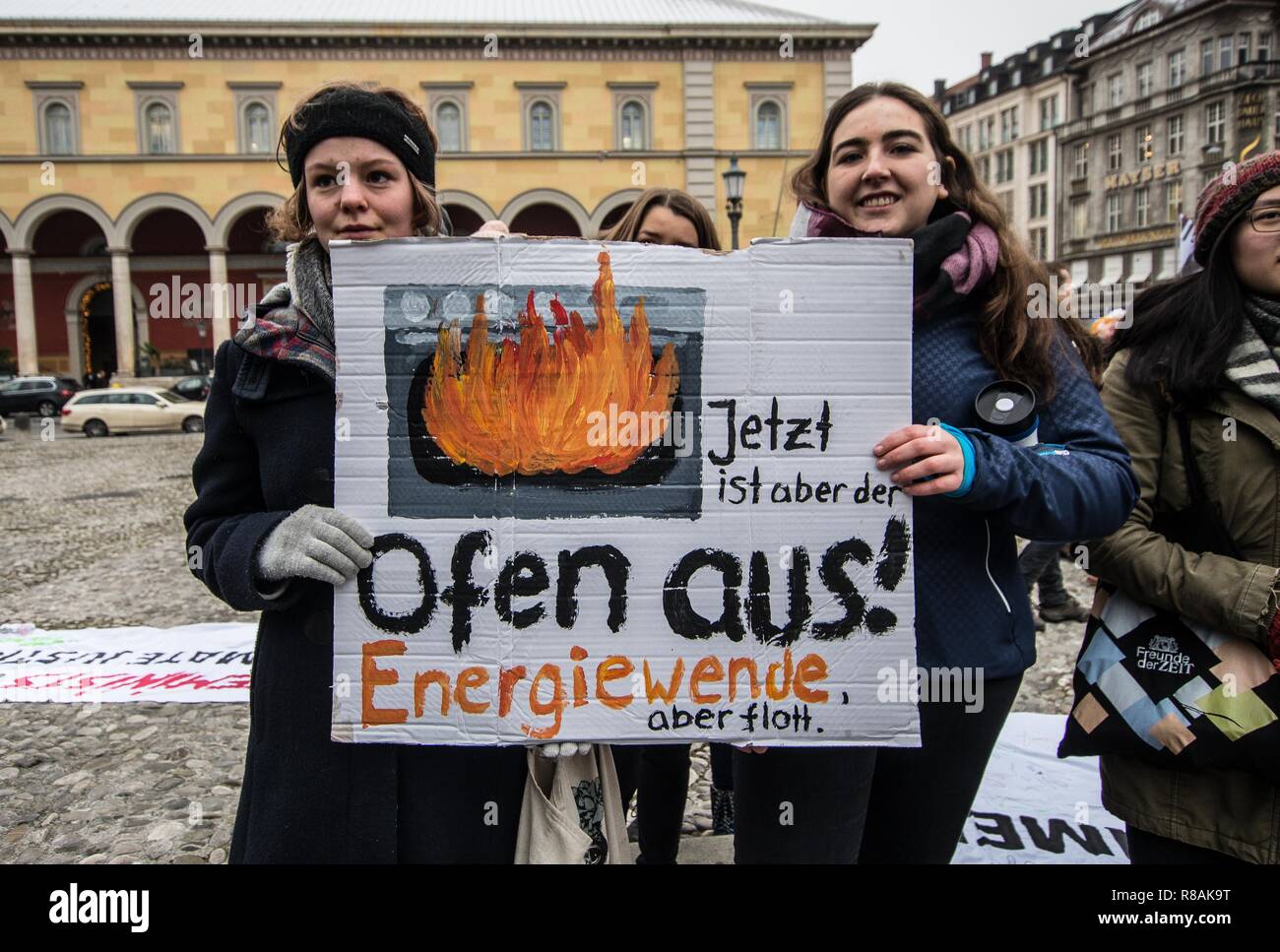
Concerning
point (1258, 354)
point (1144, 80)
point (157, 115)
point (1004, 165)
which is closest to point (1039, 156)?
point (1004, 165)

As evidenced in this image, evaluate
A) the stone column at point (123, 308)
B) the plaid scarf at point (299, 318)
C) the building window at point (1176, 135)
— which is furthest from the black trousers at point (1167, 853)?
the building window at point (1176, 135)

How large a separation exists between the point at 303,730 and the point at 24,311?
1328 inches

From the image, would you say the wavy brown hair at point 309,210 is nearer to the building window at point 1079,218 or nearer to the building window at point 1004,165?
the building window at point 1079,218

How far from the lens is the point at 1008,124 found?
2231 inches

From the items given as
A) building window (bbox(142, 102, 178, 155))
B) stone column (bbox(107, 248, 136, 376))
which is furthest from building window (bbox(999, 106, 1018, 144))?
stone column (bbox(107, 248, 136, 376))

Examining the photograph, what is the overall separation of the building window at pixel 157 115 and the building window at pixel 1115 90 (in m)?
44.6

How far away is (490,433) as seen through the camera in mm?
1595

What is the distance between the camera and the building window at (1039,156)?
52.4 metres

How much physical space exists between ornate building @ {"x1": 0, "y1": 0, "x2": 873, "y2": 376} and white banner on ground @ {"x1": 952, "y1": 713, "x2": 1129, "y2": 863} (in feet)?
81.7

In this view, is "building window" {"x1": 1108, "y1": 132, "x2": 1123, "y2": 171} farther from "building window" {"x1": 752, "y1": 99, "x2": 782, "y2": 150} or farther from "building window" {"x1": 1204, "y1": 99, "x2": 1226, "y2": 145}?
"building window" {"x1": 752, "y1": 99, "x2": 782, "y2": 150}

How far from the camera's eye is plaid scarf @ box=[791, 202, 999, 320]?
166 centimetres

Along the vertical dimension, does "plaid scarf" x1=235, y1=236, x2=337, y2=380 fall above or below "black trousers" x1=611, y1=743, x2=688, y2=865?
above

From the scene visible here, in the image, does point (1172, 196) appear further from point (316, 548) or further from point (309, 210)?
point (316, 548)
